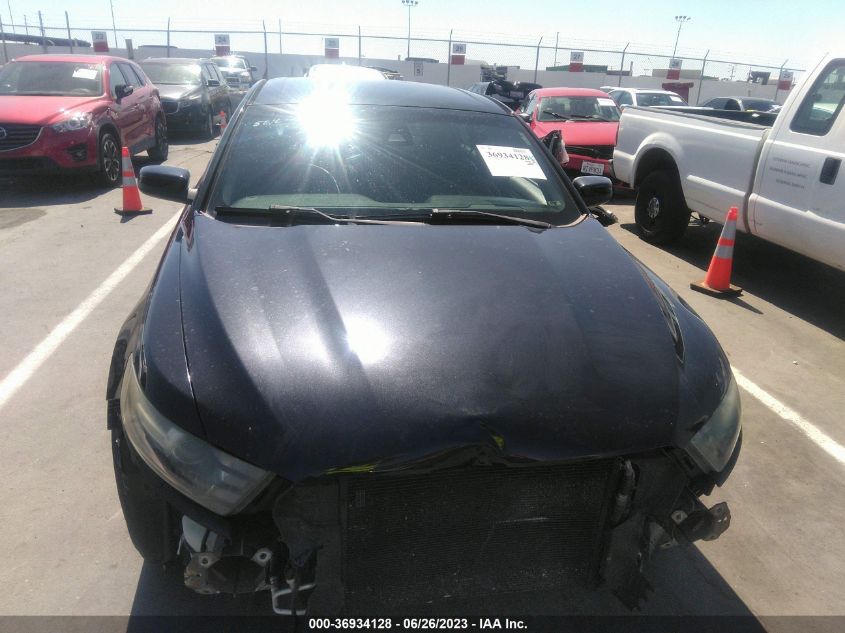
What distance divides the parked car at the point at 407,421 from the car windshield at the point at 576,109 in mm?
9099

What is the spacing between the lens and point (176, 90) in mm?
14594

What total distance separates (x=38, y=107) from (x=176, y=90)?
261 inches

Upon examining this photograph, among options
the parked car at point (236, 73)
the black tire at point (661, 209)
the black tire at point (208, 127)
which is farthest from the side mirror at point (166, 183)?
the parked car at point (236, 73)

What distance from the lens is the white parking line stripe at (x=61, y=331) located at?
11.9 feet

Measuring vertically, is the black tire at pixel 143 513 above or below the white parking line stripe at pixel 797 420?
above

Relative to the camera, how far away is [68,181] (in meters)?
9.49

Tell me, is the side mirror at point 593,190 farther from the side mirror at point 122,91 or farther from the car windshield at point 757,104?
the car windshield at point 757,104

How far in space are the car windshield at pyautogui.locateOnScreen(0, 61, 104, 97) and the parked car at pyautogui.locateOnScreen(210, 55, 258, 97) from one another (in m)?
9.91

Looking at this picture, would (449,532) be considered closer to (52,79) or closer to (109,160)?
(109,160)

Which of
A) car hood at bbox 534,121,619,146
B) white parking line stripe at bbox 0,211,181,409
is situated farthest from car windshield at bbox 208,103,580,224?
car hood at bbox 534,121,619,146

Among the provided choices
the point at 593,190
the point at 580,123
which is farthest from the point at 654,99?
the point at 593,190

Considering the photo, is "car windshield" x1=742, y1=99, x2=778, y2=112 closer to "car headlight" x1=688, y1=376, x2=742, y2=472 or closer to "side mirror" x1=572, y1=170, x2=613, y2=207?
"side mirror" x1=572, y1=170, x2=613, y2=207

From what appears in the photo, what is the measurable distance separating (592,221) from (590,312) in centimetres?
95

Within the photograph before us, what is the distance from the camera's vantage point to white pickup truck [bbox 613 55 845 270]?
4.91 metres
